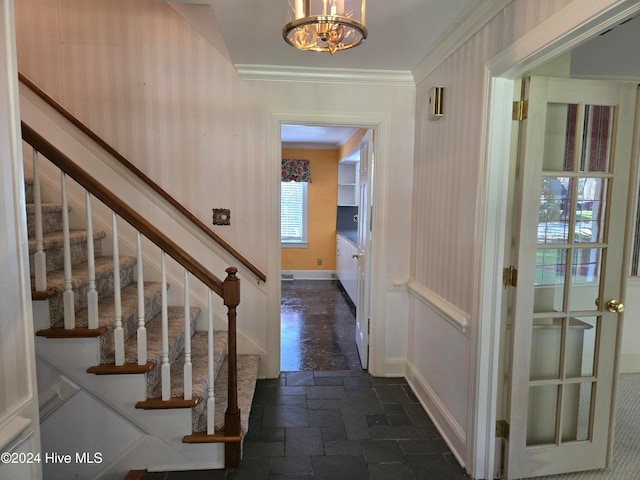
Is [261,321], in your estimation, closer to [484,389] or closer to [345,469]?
[345,469]

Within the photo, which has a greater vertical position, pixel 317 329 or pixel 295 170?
pixel 295 170

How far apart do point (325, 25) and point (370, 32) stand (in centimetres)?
117

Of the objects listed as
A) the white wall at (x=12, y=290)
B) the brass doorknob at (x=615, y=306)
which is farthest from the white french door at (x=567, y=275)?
the white wall at (x=12, y=290)

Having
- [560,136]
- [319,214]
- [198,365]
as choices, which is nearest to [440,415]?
[198,365]

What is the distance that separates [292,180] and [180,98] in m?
3.80

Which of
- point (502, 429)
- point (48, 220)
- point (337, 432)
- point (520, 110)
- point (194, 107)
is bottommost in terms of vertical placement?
point (337, 432)

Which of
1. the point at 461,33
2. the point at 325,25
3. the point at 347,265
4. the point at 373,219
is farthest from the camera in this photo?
the point at 347,265

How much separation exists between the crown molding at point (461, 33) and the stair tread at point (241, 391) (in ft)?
8.10

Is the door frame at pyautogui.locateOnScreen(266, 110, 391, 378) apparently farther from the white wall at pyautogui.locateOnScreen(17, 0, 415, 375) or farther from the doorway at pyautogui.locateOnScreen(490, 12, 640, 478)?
the doorway at pyautogui.locateOnScreen(490, 12, 640, 478)

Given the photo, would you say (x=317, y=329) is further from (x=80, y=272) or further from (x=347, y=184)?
(x=347, y=184)

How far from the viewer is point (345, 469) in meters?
2.03

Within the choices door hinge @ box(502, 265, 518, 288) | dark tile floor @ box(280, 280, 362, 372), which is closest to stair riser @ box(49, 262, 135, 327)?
dark tile floor @ box(280, 280, 362, 372)

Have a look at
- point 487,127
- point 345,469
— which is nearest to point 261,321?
point 345,469

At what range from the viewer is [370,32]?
7.29ft
